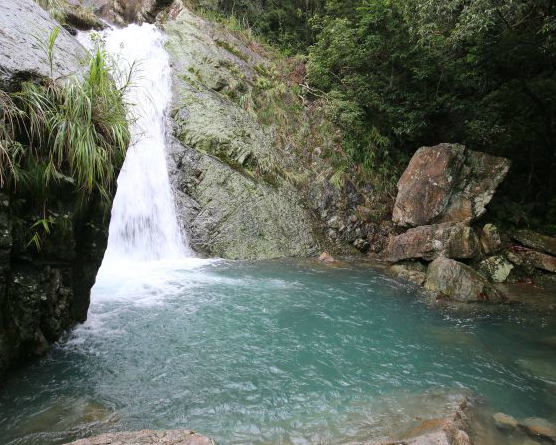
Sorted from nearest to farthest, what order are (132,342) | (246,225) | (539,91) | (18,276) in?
1. (18,276)
2. (132,342)
3. (246,225)
4. (539,91)

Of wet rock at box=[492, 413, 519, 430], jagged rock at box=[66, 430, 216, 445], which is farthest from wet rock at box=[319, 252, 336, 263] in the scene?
jagged rock at box=[66, 430, 216, 445]

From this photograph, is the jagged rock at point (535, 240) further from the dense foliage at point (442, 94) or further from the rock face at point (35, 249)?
the rock face at point (35, 249)

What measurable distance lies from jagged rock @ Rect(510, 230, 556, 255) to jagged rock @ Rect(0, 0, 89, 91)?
1013 cm

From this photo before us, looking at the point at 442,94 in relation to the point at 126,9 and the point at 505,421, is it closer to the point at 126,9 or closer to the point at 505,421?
the point at 505,421

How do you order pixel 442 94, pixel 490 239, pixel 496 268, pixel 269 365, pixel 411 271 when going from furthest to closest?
pixel 442 94
pixel 490 239
pixel 496 268
pixel 411 271
pixel 269 365

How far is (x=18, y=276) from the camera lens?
3365 millimetres

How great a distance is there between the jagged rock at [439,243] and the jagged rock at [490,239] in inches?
17.5

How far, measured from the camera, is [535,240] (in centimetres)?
921

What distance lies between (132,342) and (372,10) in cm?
1077

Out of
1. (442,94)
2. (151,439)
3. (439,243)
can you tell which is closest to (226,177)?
(439,243)

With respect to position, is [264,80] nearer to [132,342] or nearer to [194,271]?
[194,271]

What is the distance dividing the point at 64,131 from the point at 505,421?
497cm

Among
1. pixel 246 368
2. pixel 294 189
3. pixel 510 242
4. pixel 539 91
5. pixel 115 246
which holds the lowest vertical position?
pixel 246 368

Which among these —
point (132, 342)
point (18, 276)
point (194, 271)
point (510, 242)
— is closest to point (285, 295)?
point (194, 271)
